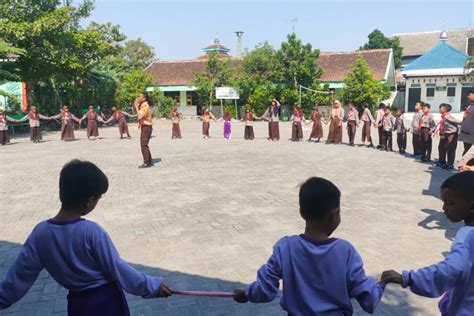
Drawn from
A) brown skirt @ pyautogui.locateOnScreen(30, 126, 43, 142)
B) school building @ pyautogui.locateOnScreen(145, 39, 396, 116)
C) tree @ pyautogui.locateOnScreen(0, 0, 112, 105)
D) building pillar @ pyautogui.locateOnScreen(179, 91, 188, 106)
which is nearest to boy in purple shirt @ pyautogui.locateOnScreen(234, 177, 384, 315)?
brown skirt @ pyautogui.locateOnScreen(30, 126, 43, 142)

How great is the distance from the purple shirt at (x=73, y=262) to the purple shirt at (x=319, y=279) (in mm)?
684

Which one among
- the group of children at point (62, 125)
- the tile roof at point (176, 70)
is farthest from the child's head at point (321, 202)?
the tile roof at point (176, 70)

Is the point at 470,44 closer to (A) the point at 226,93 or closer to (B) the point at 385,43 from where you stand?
(B) the point at 385,43

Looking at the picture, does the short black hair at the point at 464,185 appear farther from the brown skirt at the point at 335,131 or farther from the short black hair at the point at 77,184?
the brown skirt at the point at 335,131

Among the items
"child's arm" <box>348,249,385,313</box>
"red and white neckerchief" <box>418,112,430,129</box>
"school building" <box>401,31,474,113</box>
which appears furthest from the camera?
"school building" <box>401,31,474,113</box>

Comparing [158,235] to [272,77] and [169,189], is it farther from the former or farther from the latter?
[272,77]

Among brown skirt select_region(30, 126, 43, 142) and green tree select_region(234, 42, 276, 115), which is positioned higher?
green tree select_region(234, 42, 276, 115)

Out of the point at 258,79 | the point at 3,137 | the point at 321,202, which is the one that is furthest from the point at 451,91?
the point at 321,202

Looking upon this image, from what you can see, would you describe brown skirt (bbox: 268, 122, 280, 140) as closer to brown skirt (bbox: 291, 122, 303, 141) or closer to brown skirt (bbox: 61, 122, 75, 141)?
brown skirt (bbox: 291, 122, 303, 141)

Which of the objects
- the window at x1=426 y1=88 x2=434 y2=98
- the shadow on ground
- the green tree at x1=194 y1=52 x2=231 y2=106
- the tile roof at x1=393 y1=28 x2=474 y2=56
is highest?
the tile roof at x1=393 y1=28 x2=474 y2=56

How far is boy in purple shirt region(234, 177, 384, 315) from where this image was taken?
6.96 ft

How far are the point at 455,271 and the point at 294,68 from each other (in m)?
28.9

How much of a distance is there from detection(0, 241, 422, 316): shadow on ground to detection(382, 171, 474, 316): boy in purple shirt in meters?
1.70

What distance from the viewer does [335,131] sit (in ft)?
54.7
